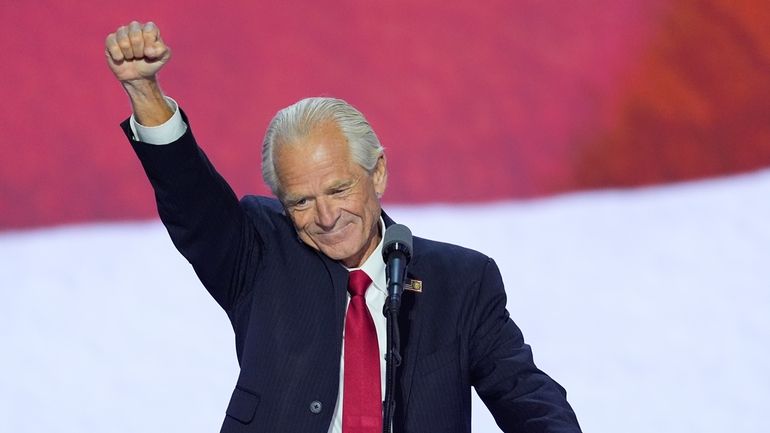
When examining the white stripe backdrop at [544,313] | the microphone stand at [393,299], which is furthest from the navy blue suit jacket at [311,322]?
the white stripe backdrop at [544,313]

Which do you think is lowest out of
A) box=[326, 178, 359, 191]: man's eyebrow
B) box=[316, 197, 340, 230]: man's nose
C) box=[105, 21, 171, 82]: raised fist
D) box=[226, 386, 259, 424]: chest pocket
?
box=[226, 386, 259, 424]: chest pocket

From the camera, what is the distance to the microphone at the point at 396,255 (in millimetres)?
1856

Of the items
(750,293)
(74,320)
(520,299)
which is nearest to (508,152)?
(520,299)

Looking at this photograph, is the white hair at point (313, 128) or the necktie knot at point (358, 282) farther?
the necktie knot at point (358, 282)

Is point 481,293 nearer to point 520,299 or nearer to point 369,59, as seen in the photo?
point 520,299

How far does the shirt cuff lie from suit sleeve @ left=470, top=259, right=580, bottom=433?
27.4 inches

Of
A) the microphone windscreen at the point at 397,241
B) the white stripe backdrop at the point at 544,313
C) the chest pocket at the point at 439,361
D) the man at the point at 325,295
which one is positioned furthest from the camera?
the white stripe backdrop at the point at 544,313

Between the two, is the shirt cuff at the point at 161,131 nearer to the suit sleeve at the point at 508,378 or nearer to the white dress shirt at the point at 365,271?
the white dress shirt at the point at 365,271

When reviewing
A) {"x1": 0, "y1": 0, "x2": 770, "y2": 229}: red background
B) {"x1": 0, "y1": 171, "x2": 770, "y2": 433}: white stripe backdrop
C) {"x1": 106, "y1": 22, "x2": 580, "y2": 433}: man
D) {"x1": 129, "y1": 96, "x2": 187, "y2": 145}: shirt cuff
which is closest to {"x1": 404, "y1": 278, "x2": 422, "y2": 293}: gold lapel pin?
{"x1": 106, "y1": 22, "x2": 580, "y2": 433}: man

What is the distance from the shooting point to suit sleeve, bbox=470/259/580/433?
2.08 metres

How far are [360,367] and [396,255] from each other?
30 centimetres

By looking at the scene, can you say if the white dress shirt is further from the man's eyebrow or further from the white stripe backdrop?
the white stripe backdrop

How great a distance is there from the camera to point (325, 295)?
7.11 feet

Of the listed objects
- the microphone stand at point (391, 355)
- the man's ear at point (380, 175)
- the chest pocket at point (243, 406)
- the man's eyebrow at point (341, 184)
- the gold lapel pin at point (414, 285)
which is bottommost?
the chest pocket at point (243, 406)
